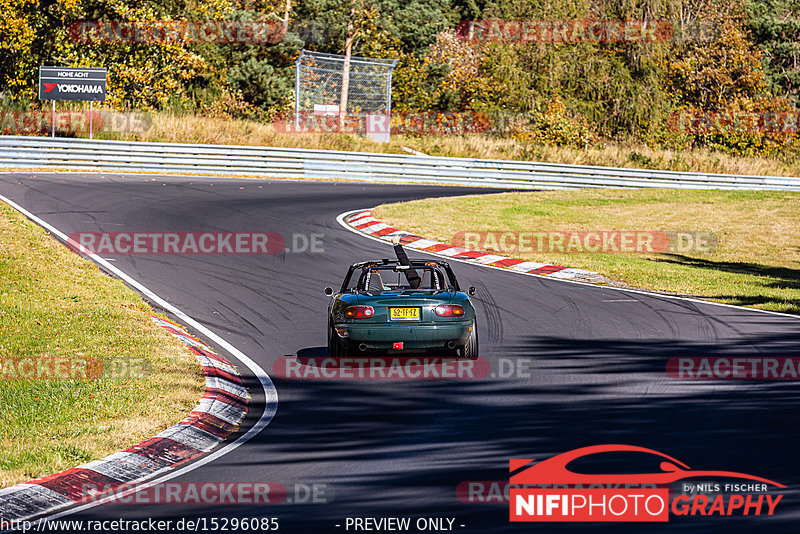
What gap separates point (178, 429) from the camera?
854 centimetres

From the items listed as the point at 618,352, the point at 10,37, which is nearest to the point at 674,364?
the point at 618,352

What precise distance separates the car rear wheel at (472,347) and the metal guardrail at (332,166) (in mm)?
23123

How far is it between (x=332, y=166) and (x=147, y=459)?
91.0ft

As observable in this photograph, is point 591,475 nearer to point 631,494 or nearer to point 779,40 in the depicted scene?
point 631,494

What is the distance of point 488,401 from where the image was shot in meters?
9.62

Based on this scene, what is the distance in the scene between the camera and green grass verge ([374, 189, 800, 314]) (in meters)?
18.6

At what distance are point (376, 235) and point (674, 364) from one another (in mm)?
11834

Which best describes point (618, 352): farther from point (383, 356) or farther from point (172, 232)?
point (172, 232)

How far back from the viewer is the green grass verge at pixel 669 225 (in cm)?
1859
